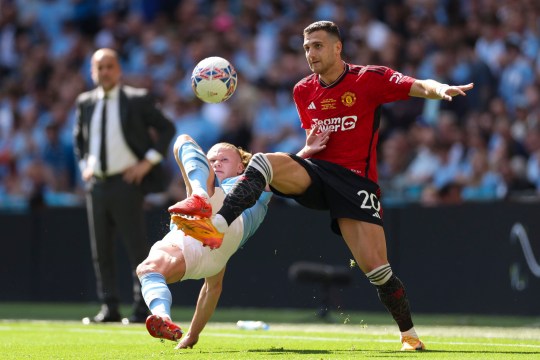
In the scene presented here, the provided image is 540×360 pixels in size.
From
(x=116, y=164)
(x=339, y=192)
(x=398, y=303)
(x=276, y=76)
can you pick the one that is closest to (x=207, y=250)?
(x=339, y=192)

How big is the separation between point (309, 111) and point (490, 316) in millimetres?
5047

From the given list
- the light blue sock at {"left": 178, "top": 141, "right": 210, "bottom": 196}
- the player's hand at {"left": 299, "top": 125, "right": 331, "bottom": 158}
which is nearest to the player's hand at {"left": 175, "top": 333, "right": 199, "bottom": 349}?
the light blue sock at {"left": 178, "top": 141, "right": 210, "bottom": 196}

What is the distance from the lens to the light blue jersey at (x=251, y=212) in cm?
809

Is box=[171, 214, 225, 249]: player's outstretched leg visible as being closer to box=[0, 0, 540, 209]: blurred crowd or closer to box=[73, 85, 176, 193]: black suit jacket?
box=[73, 85, 176, 193]: black suit jacket

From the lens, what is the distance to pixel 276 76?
16.7 meters

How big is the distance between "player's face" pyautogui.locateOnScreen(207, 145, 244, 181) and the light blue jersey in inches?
2.1

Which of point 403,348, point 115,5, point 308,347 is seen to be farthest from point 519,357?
point 115,5

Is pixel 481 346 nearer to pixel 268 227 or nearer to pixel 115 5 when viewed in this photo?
pixel 268 227

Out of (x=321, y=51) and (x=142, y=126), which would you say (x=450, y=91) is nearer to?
(x=321, y=51)

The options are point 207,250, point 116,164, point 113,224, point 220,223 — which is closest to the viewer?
point 220,223

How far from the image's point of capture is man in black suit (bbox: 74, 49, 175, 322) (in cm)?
1174

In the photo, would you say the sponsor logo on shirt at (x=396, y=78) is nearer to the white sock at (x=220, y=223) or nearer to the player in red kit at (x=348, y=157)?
the player in red kit at (x=348, y=157)

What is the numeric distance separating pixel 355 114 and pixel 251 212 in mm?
1036

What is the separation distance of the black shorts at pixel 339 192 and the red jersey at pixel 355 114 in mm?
127
